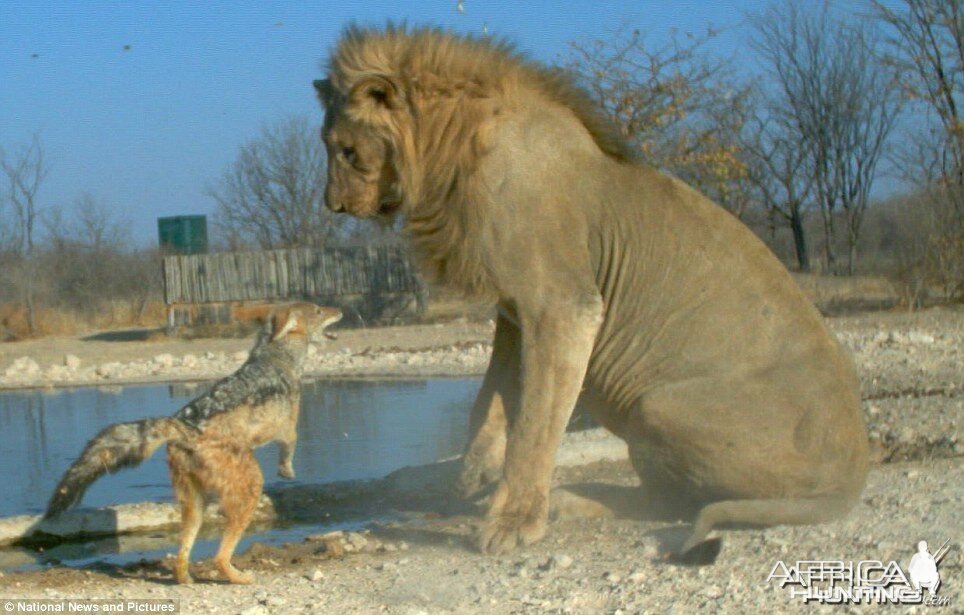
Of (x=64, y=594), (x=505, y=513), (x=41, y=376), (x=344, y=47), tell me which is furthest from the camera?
(x=41, y=376)

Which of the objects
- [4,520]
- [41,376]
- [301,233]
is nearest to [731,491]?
[4,520]

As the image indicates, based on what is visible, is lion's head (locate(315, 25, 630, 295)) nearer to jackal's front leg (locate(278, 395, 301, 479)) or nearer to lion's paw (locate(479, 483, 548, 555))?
lion's paw (locate(479, 483, 548, 555))

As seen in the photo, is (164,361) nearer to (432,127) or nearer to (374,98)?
(374,98)

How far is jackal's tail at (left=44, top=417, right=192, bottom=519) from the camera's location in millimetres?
5793

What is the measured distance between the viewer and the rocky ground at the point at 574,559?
5.09 m

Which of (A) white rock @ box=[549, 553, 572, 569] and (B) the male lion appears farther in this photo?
(B) the male lion

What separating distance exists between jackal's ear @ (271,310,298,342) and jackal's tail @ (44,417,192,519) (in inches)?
54.2

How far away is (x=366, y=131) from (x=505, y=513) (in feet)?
6.40

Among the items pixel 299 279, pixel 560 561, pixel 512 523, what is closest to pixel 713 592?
pixel 560 561

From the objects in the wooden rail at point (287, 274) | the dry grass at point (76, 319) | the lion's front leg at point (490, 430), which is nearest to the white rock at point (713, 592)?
the lion's front leg at point (490, 430)

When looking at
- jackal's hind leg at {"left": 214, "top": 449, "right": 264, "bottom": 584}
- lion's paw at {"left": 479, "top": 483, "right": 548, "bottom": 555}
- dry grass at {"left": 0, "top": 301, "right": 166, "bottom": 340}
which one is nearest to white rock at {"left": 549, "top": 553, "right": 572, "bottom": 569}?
lion's paw at {"left": 479, "top": 483, "right": 548, "bottom": 555}

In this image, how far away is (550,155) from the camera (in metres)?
6.33

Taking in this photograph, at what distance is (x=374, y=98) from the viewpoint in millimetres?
6430

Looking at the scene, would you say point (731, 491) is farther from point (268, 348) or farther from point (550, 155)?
point (268, 348)
